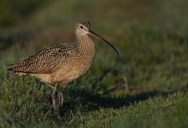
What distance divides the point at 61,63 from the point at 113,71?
4.07 m

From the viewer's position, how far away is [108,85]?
13.3 metres

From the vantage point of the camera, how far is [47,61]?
1024 cm

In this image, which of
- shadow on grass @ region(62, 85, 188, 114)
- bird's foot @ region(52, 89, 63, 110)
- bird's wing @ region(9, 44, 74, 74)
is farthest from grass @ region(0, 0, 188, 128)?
bird's wing @ region(9, 44, 74, 74)

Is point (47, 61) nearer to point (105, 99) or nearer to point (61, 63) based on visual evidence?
point (61, 63)

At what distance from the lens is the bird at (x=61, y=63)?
1002 cm

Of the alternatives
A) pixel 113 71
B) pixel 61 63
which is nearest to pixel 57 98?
pixel 61 63

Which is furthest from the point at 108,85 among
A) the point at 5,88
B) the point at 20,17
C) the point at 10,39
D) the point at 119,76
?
the point at 20,17

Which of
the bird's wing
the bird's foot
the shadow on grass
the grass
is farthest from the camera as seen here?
the shadow on grass

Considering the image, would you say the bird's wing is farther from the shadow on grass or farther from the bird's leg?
the shadow on grass

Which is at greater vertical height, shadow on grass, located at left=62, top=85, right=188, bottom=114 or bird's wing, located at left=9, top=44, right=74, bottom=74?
bird's wing, located at left=9, top=44, right=74, bottom=74

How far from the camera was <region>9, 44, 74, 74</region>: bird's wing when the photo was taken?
10141 millimetres

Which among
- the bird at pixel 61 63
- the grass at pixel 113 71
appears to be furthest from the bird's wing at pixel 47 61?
the grass at pixel 113 71

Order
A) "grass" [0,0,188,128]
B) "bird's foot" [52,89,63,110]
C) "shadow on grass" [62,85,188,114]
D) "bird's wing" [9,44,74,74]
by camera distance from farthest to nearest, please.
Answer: "shadow on grass" [62,85,188,114], "bird's wing" [9,44,74,74], "bird's foot" [52,89,63,110], "grass" [0,0,188,128]

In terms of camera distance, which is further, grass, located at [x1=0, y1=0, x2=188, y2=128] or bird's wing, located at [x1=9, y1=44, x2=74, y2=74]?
bird's wing, located at [x1=9, y1=44, x2=74, y2=74]
